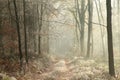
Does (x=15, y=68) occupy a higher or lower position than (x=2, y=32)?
lower

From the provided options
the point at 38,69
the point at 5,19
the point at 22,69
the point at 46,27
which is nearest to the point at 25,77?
the point at 22,69

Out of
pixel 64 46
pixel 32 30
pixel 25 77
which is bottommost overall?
pixel 64 46

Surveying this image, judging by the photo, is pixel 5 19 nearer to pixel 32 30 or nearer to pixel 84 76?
pixel 32 30

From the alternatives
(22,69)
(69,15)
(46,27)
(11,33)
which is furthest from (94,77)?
(69,15)

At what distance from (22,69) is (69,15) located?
103ft

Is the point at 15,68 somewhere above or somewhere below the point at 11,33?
below

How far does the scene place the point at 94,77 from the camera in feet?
44.9

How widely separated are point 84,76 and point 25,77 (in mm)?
4039

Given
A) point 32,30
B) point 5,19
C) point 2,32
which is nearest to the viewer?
point 2,32

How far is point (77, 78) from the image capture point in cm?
1367

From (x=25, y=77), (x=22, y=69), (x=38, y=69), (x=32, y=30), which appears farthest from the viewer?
(x=32, y=30)

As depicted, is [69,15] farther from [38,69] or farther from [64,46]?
[38,69]

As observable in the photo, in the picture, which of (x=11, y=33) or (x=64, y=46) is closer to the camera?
(x=11, y=33)

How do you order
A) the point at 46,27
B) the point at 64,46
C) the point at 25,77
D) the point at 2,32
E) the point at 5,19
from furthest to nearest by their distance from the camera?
the point at 64,46, the point at 46,27, the point at 5,19, the point at 2,32, the point at 25,77
